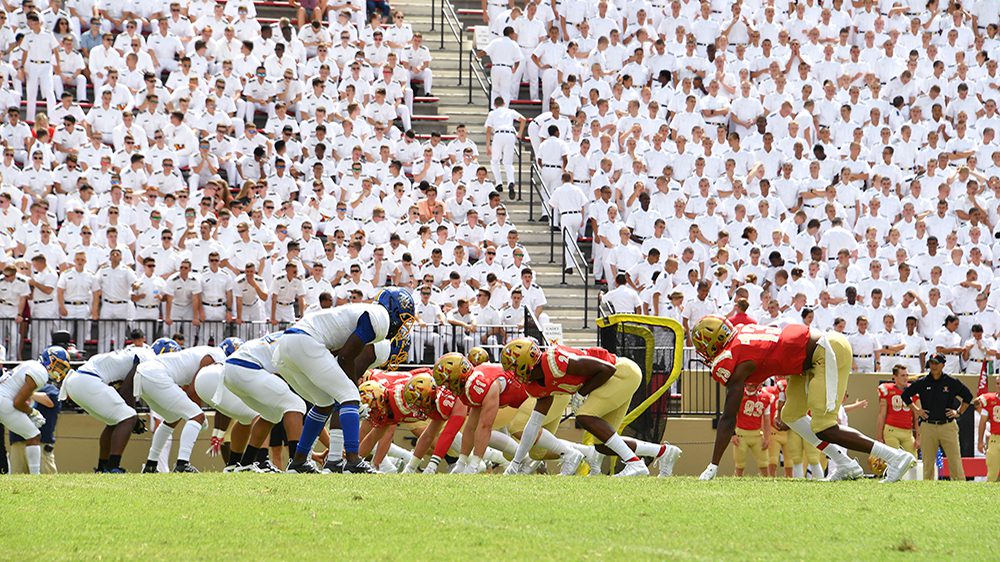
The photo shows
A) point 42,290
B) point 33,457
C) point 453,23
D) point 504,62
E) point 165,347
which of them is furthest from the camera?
point 453,23

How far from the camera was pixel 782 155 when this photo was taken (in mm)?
26250

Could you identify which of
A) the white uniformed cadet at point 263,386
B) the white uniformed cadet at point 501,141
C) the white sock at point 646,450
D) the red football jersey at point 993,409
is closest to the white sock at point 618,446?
the white sock at point 646,450

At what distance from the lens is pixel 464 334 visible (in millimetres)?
20688

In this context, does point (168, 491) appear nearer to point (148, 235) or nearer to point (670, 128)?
point (148, 235)

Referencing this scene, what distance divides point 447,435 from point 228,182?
943cm

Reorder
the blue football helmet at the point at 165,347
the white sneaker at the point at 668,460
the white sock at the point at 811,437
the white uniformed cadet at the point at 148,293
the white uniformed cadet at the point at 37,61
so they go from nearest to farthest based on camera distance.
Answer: the white sock at the point at 811,437
the white sneaker at the point at 668,460
the blue football helmet at the point at 165,347
the white uniformed cadet at the point at 148,293
the white uniformed cadet at the point at 37,61

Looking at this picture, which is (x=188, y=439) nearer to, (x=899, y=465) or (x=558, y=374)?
(x=558, y=374)

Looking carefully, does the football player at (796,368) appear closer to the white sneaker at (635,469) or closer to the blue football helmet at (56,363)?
the white sneaker at (635,469)

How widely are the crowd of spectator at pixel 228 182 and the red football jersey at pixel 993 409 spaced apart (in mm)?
6513

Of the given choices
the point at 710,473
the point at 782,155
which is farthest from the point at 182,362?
the point at 782,155

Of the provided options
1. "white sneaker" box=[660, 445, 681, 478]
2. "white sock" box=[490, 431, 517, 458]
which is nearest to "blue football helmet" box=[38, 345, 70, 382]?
"white sock" box=[490, 431, 517, 458]

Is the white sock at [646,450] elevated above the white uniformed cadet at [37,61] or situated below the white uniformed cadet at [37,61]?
below

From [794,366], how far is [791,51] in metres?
16.3

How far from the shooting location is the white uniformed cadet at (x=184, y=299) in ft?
65.7
